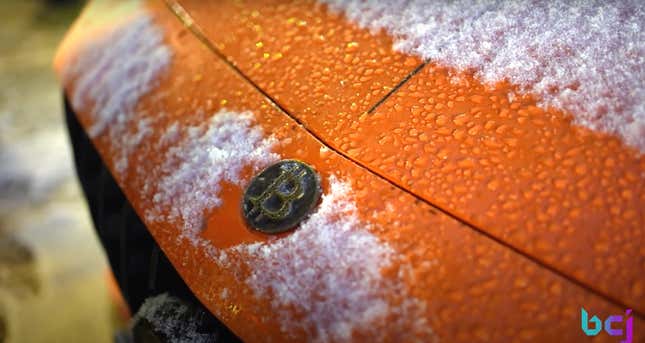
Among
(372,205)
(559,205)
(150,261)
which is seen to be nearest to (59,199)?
(150,261)

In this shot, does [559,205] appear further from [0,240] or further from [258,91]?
[0,240]

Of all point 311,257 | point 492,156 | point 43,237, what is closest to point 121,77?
point 311,257

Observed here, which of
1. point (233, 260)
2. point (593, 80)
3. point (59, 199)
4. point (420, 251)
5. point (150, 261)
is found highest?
point (593, 80)

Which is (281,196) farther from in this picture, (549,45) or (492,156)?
(549,45)

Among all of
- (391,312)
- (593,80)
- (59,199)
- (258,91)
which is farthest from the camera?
(59,199)

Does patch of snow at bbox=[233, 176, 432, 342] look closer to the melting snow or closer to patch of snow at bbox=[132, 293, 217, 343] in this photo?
the melting snow

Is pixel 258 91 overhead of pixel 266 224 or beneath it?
overhead

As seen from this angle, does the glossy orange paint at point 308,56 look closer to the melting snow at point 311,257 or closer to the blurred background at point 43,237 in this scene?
the melting snow at point 311,257
